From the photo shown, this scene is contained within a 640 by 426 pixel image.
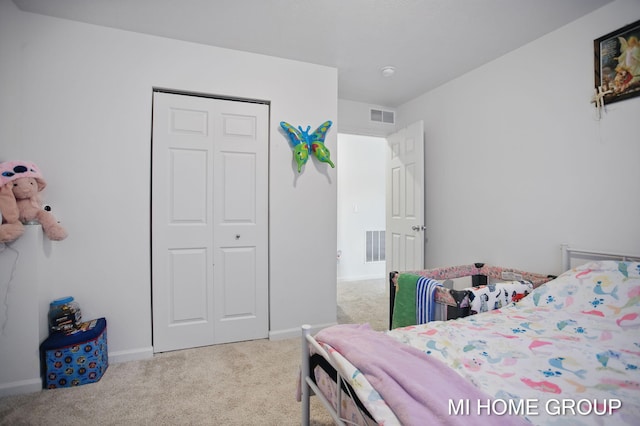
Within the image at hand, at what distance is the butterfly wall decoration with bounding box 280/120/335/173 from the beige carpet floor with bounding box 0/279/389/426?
64.4 inches

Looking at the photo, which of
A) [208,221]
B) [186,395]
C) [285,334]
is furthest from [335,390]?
[208,221]

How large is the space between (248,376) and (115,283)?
1222mm

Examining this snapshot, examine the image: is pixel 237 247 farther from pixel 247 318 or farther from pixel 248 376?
pixel 248 376

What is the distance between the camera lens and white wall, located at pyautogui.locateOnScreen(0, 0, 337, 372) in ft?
6.92

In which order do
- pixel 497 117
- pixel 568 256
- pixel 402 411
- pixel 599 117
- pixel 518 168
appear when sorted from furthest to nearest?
pixel 497 117 → pixel 518 168 → pixel 568 256 → pixel 599 117 → pixel 402 411

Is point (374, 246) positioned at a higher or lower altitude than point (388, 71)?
lower

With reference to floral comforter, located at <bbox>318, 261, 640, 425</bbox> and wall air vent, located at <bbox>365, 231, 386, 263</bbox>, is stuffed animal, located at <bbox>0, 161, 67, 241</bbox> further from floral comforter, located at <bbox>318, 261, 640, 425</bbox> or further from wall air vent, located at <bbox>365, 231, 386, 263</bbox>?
wall air vent, located at <bbox>365, 231, 386, 263</bbox>

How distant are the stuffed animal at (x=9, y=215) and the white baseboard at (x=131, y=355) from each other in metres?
1.06

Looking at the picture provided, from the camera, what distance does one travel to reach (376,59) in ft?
9.05

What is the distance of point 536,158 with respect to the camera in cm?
243

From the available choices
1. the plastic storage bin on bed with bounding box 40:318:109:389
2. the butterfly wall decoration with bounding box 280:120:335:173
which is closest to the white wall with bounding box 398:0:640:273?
the butterfly wall decoration with bounding box 280:120:335:173

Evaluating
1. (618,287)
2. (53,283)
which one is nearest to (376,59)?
(618,287)

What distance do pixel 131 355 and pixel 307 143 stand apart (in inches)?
87.1

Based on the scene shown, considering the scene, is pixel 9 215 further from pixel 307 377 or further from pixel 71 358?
pixel 307 377
